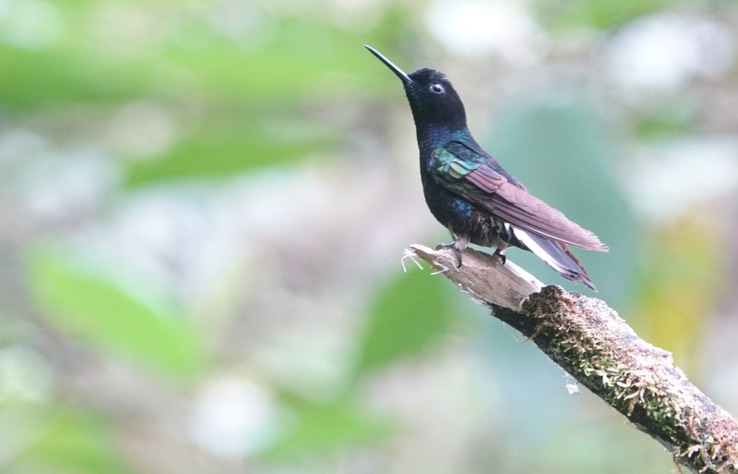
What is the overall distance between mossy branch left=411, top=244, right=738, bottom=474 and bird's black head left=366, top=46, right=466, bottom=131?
0.54 m

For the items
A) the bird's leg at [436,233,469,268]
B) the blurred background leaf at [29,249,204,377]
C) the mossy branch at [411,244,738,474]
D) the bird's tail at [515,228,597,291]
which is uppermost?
the blurred background leaf at [29,249,204,377]

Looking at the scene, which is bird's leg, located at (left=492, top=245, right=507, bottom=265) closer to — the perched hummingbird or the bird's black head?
the perched hummingbird

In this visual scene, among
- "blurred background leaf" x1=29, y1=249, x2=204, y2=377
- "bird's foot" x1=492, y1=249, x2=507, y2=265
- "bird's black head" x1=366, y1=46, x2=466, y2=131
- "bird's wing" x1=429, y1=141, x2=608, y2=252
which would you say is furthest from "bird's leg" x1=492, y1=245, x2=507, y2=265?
"blurred background leaf" x1=29, y1=249, x2=204, y2=377

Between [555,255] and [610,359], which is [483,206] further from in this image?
[610,359]

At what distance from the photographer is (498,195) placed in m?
2.00

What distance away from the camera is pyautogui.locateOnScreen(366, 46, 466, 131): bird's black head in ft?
7.95

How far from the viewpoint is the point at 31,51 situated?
2.71 metres

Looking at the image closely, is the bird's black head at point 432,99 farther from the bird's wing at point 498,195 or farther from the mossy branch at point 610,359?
the mossy branch at point 610,359

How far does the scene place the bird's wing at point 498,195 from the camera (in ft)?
5.92

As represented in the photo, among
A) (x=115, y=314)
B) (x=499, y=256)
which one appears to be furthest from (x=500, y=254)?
(x=115, y=314)

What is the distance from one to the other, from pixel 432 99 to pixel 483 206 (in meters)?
0.52

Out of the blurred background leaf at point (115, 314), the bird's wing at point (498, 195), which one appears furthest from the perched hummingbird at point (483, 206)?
the blurred background leaf at point (115, 314)

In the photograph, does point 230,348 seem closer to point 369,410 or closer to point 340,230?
point 340,230

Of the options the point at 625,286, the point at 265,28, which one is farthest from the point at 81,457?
the point at 625,286
